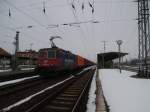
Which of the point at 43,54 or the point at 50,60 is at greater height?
the point at 43,54

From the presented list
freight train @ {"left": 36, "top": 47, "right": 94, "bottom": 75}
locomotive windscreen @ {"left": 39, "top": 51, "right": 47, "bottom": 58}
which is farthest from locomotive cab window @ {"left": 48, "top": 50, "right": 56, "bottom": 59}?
locomotive windscreen @ {"left": 39, "top": 51, "right": 47, "bottom": 58}

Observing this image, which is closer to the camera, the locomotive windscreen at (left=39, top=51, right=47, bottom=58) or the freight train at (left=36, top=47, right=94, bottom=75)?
the freight train at (left=36, top=47, right=94, bottom=75)

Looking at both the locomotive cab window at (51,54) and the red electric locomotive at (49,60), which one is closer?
the red electric locomotive at (49,60)

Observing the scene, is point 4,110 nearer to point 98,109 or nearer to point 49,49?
point 98,109

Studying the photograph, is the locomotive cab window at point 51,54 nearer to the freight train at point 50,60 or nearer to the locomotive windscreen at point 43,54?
the freight train at point 50,60

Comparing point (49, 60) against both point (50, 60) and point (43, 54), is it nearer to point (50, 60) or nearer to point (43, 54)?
point (50, 60)

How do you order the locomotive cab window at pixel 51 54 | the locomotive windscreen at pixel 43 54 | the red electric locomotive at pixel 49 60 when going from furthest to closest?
1. the locomotive windscreen at pixel 43 54
2. the locomotive cab window at pixel 51 54
3. the red electric locomotive at pixel 49 60

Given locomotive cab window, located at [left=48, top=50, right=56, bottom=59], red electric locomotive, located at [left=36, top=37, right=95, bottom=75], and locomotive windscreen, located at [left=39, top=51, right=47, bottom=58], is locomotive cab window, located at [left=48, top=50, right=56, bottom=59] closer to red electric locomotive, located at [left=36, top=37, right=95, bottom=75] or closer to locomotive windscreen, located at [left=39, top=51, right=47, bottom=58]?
red electric locomotive, located at [left=36, top=37, right=95, bottom=75]

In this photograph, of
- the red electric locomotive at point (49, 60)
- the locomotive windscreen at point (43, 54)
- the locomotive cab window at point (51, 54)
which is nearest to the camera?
the red electric locomotive at point (49, 60)

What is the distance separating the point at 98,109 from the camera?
310 inches

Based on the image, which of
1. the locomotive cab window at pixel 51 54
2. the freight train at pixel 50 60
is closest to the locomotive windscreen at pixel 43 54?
the freight train at pixel 50 60

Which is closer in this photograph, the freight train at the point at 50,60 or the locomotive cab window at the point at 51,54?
the freight train at the point at 50,60

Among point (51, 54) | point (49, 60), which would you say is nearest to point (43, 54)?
point (51, 54)

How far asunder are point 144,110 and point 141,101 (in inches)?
62.9
